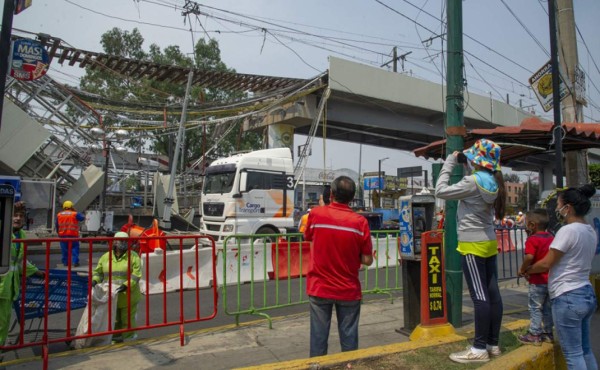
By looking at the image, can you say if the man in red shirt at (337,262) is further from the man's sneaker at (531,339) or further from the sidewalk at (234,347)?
the man's sneaker at (531,339)

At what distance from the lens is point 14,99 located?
16469 mm

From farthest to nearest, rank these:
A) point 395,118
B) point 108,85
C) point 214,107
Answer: point 108,85 → point 395,118 → point 214,107

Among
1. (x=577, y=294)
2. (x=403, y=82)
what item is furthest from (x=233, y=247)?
(x=403, y=82)

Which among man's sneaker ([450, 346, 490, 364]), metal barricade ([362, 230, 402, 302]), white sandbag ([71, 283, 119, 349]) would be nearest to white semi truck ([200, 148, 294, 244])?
metal barricade ([362, 230, 402, 302])

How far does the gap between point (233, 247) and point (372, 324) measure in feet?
13.6

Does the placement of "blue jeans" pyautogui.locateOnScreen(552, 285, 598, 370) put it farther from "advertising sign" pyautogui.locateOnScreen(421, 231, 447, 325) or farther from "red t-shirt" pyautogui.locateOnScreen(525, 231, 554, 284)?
"advertising sign" pyautogui.locateOnScreen(421, 231, 447, 325)

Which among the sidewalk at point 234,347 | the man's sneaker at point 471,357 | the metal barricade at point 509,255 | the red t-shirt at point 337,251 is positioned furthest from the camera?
the metal barricade at point 509,255

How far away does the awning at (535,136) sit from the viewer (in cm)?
639

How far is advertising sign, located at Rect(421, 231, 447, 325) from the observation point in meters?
4.96

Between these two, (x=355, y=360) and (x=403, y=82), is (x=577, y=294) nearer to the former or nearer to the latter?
(x=355, y=360)

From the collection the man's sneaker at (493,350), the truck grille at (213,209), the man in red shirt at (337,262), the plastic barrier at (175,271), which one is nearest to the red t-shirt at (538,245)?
the man's sneaker at (493,350)

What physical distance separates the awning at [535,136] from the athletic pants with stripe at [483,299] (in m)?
3.03

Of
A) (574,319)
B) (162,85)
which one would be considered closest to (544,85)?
(574,319)

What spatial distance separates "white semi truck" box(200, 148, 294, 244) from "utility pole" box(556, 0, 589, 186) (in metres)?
8.56
